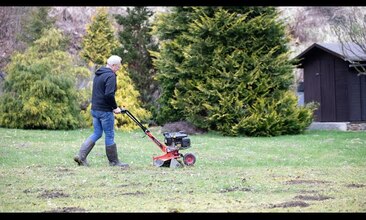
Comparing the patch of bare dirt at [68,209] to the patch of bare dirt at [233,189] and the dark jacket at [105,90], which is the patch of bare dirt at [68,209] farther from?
the dark jacket at [105,90]

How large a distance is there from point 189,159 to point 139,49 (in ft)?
45.5

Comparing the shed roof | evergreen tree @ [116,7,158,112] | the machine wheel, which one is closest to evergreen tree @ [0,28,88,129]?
evergreen tree @ [116,7,158,112]

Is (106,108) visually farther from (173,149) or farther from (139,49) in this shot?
(139,49)

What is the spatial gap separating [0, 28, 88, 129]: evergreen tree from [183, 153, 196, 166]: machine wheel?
34.3ft

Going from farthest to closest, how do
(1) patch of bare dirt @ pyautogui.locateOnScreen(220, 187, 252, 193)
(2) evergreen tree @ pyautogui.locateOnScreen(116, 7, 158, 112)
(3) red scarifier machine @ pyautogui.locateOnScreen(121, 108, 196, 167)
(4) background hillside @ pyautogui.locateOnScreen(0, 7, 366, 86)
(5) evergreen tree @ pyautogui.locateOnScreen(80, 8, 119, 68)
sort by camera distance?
1. (4) background hillside @ pyautogui.locateOnScreen(0, 7, 366, 86)
2. (5) evergreen tree @ pyautogui.locateOnScreen(80, 8, 119, 68)
3. (2) evergreen tree @ pyautogui.locateOnScreen(116, 7, 158, 112)
4. (3) red scarifier machine @ pyautogui.locateOnScreen(121, 108, 196, 167)
5. (1) patch of bare dirt @ pyautogui.locateOnScreen(220, 187, 252, 193)

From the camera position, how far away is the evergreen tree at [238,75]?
64.8ft

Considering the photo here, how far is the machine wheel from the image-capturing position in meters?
11.0

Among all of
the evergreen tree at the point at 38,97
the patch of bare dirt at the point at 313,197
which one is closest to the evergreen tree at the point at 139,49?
the evergreen tree at the point at 38,97

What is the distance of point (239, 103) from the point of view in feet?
64.2

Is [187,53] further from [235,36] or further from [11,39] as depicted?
[11,39]

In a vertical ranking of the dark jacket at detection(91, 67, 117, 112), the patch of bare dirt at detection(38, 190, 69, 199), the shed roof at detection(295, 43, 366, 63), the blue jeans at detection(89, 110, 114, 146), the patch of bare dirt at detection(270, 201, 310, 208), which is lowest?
the patch of bare dirt at detection(270, 201, 310, 208)

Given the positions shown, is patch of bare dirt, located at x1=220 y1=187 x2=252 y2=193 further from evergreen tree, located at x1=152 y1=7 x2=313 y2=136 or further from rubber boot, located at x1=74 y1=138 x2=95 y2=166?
evergreen tree, located at x1=152 y1=7 x2=313 y2=136

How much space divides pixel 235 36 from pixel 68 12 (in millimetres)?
21972

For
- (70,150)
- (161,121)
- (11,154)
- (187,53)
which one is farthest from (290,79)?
(11,154)
